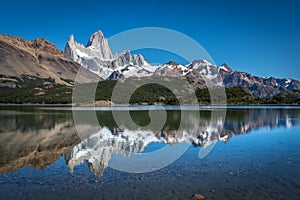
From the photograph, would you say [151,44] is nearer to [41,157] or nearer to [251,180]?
[41,157]

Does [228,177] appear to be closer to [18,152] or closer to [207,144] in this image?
[207,144]

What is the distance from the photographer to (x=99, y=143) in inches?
1312

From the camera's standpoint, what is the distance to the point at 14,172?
20.5 m

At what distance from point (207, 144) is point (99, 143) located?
41.4 feet

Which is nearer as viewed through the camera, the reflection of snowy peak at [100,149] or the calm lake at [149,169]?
the calm lake at [149,169]

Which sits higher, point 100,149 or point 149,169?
point 100,149

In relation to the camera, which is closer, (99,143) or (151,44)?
(99,143)

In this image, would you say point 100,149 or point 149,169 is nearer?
point 149,169

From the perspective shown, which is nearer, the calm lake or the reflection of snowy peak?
the calm lake

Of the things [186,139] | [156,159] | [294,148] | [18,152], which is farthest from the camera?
[186,139]

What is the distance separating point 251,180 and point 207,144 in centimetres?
1453

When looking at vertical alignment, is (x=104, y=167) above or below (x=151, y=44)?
below

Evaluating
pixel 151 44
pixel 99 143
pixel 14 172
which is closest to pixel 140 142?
pixel 99 143

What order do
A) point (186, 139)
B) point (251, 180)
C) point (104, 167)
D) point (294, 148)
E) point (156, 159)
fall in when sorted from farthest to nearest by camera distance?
point (186, 139) → point (294, 148) → point (156, 159) → point (104, 167) → point (251, 180)
